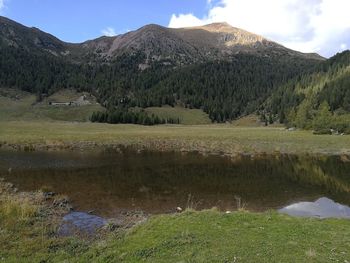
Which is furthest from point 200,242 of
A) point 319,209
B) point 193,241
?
point 319,209

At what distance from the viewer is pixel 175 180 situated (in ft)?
134

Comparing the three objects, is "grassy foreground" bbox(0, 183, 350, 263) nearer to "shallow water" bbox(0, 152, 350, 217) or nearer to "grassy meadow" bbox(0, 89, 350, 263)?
"grassy meadow" bbox(0, 89, 350, 263)

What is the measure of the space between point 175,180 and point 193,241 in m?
24.1

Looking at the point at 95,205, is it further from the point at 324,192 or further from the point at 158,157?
the point at 158,157

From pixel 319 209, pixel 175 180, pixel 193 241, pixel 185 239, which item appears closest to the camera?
pixel 193 241

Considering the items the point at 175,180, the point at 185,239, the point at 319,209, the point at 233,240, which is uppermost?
the point at 233,240

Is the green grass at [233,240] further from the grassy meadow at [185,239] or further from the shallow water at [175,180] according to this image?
the shallow water at [175,180]

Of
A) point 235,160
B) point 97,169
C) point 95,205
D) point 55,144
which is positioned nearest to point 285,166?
point 235,160

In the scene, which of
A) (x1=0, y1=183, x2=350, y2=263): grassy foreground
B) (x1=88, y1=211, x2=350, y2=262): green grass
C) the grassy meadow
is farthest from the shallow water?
(x1=88, y1=211, x2=350, y2=262): green grass

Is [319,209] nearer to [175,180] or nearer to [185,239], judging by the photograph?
[185,239]

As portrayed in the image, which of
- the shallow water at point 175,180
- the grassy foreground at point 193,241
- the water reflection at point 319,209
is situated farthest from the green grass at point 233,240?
the shallow water at point 175,180

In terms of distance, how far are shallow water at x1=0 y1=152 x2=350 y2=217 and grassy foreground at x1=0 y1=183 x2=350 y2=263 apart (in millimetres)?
6876

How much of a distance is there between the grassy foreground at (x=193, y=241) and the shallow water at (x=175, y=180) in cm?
688

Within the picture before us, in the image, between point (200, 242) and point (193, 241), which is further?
point (193, 241)
